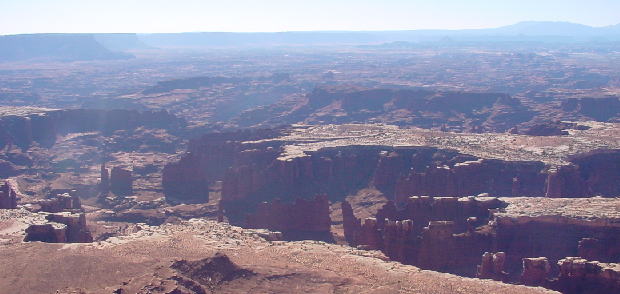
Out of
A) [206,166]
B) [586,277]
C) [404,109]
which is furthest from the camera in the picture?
[404,109]

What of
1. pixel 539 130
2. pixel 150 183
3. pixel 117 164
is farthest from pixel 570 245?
pixel 117 164

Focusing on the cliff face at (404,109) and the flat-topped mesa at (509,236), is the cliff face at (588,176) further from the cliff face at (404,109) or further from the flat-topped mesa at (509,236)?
the cliff face at (404,109)

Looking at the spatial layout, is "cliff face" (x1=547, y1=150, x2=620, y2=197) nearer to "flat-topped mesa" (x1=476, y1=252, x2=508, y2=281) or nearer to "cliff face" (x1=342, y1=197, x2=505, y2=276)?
"cliff face" (x1=342, y1=197, x2=505, y2=276)

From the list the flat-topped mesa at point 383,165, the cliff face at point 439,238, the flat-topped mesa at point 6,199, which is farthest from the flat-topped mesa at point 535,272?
the flat-topped mesa at point 6,199

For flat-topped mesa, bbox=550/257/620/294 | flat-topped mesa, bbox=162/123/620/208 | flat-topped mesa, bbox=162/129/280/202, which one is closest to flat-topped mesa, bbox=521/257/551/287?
flat-topped mesa, bbox=550/257/620/294

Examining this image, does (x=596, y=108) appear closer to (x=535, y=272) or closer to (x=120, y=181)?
(x=120, y=181)

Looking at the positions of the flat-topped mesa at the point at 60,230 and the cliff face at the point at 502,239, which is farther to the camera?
the flat-topped mesa at the point at 60,230

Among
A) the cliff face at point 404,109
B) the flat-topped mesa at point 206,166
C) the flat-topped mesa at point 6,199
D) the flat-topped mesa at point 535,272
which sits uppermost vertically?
the flat-topped mesa at point 535,272

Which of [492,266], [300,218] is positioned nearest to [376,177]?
[300,218]

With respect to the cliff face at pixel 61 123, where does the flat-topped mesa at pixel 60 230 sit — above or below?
above
